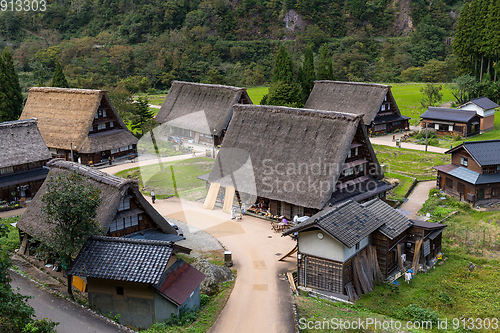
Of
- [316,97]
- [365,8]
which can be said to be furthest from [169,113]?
[365,8]

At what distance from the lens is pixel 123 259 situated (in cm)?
1809

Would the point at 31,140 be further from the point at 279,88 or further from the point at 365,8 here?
the point at 365,8

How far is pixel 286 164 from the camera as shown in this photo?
1141 inches

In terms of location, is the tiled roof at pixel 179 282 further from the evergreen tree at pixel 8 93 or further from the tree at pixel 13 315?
the evergreen tree at pixel 8 93

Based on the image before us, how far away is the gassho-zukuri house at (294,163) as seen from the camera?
2756cm

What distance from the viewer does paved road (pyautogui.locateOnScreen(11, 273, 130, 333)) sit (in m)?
16.4

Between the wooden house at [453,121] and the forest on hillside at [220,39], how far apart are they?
2568 centimetres

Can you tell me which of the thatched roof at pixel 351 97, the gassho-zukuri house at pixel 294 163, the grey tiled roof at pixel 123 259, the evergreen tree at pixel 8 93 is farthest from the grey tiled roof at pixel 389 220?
the evergreen tree at pixel 8 93

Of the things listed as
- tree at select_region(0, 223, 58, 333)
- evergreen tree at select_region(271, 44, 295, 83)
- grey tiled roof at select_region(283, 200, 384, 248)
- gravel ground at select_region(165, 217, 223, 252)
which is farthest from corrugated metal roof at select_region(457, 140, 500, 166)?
tree at select_region(0, 223, 58, 333)

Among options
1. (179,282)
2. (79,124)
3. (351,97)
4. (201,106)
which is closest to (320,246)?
(179,282)

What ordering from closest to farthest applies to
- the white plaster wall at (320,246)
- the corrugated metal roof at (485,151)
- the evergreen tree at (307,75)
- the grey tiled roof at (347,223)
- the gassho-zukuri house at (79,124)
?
the grey tiled roof at (347,223)
the white plaster wall at (320,246)
the corrugated metal roof at (485,151)
the gassho-zukuri house at (79,124)
the evergreen tree at (307,75)

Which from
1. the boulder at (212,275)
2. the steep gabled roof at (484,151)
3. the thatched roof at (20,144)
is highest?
the thatched roof at (20,144)

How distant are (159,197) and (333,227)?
17149 mm

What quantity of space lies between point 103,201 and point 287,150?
1251cm
